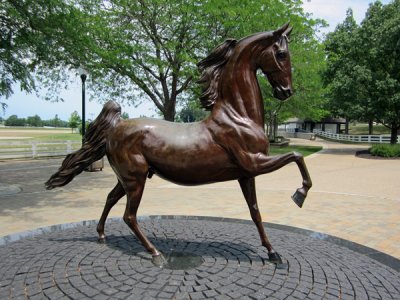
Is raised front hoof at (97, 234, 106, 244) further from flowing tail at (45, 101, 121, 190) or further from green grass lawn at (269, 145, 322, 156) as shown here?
green grass lawn at (269, 145, 322, 156)

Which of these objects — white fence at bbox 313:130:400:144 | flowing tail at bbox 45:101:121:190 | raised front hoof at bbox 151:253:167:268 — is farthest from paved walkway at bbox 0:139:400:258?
white fence at bbox 313:130:400:144

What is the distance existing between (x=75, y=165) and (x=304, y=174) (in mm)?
2662

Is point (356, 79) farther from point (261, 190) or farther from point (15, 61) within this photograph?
point (15, 61)

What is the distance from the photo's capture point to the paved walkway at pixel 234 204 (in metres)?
6.14

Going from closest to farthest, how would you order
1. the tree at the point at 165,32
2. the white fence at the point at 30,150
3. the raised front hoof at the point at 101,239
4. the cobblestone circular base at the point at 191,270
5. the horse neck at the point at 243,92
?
1. the cobblestone circular base at the point at 191,270
2. the horse neck at the point at 243,92
3. the raised front hoof at the point at 101,239
4. the tree at the point at 165,32
5. the white fence at the point at 30,150

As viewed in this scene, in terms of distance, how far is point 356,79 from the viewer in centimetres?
2320

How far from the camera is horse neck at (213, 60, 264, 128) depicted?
3.52 metres

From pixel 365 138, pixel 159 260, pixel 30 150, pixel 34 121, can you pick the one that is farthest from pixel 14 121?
pixel 159 260

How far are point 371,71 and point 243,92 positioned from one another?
24494 millimetres

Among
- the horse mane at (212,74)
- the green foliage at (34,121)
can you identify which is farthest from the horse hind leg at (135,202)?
the green foliage at (34,121)

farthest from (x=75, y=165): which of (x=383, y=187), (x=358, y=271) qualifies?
(x=383, y=187)

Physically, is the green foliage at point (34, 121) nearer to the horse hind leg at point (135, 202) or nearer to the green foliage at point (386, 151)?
the green foliage at point (386, 151)

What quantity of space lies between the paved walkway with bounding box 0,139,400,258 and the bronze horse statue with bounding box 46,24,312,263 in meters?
3.17

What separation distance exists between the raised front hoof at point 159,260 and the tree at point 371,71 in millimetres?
22720
